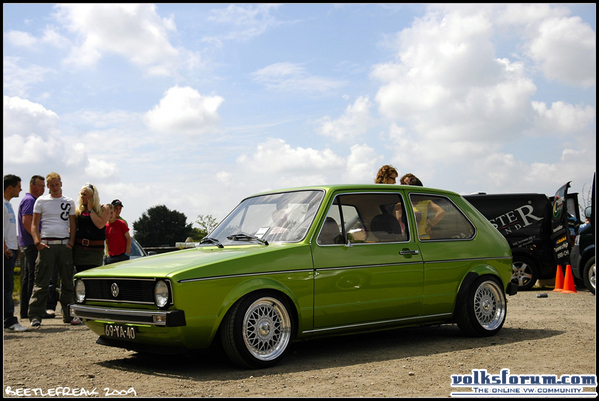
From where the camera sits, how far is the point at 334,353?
6609 millimetres

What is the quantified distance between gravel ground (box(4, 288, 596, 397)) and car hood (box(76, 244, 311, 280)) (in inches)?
35.4

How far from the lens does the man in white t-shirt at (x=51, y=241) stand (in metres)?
8.90

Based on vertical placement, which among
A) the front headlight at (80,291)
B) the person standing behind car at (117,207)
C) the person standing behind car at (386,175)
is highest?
the person standing behind car at (386,175)

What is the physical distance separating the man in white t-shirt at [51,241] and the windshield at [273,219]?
9.96ft

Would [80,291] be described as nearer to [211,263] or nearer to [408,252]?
[211,263]

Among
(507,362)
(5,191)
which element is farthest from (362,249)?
(5,191)

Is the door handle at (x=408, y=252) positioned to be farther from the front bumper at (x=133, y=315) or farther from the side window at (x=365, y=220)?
the front bumper at (x=133, y=315)

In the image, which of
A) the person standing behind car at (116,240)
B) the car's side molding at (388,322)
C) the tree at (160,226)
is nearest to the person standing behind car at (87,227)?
the person standing behind car at (116,240)

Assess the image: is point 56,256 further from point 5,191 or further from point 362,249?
point 362,249

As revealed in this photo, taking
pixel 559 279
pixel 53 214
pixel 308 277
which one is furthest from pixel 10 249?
pixel 559 279

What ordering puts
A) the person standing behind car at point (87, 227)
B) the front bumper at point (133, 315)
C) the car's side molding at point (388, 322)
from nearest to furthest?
1. the front bumper at point (133, 315)
2. the car's side molding at point (388, 322)
3. the person standing behind car at point (87, 227)

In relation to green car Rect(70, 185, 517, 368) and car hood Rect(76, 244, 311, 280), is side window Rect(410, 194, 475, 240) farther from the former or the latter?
car hood Rect(76, 244, 311, 280)

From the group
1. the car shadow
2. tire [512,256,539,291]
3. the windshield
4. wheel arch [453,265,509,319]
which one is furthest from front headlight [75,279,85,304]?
tire [512,256,539,291]

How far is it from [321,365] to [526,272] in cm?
1047
